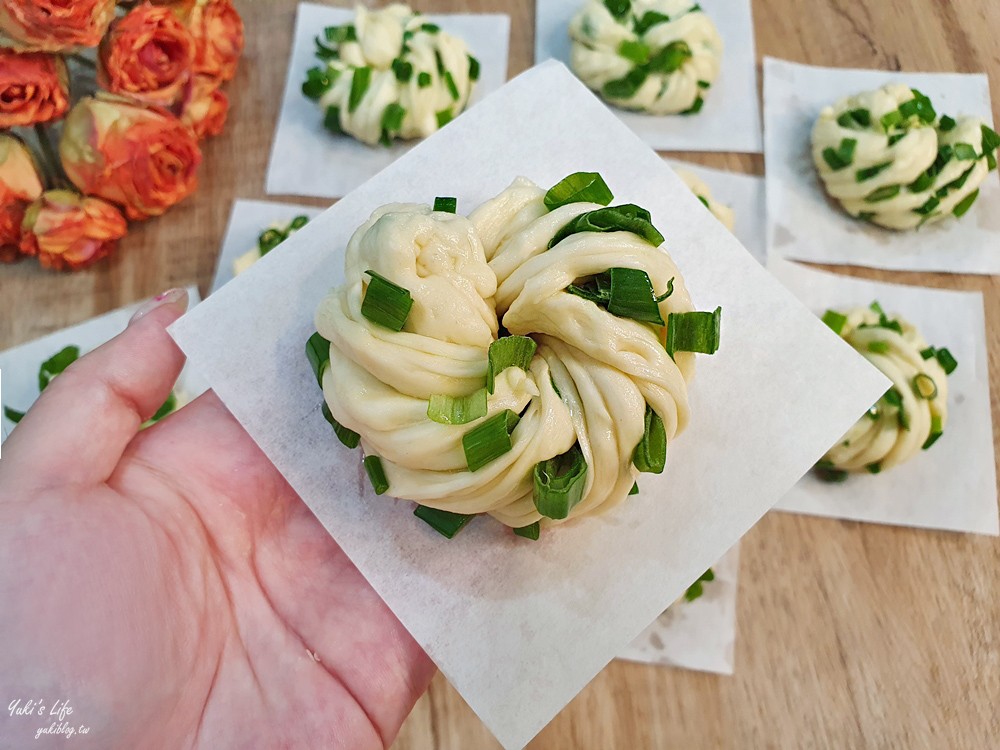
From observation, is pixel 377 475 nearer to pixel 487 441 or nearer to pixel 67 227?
pixel 487 441

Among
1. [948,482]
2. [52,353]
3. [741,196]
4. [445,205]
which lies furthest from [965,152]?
[52,353]

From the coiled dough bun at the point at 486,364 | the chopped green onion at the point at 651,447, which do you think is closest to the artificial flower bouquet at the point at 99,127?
the coiled dough bun at the point at 486,364

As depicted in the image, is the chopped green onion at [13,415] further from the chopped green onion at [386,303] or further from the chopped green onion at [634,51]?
the chopped green onion at [634,51]

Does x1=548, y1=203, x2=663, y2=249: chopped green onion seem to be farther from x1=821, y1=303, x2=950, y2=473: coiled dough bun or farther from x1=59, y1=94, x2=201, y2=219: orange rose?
x1=59, y1=94, x2=201, y2=219: orange rose

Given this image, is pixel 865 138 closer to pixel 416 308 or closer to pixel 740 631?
pixel 740 631

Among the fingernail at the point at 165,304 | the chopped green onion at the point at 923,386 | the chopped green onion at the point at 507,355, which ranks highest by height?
the chopped green onion at the point at 507,355

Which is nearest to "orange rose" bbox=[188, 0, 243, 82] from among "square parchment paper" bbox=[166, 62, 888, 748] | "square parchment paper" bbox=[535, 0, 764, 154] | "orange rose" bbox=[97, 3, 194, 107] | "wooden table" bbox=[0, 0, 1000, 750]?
"orange rose" bbox=[97, 3, 194, 107]

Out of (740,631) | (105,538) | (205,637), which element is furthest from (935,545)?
(105,538)
